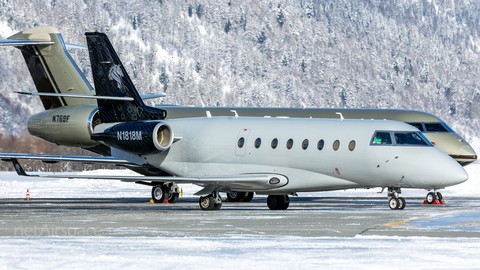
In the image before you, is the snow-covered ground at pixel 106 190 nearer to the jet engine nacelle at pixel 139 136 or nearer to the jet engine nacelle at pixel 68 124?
the jet engine nacelle at pixel 68 124

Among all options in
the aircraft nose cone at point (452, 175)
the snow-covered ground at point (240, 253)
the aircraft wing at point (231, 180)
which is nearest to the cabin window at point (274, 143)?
the aircraft wing at point (231, 180)

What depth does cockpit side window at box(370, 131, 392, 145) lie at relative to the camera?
69.0ft

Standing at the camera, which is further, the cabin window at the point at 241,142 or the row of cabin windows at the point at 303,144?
the cabin window at the point at 241,142

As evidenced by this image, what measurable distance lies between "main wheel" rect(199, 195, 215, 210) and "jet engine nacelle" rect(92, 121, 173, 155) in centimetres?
276

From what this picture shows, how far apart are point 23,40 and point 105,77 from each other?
25.4ft

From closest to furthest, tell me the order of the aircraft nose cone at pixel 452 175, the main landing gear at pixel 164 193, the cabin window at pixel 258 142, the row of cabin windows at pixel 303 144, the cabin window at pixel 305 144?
the aircraft nose cone at pixel 452 175, the row of cabin windows at pixel 303 144, the cabin window at pixel 305 144, the cabin window at pixel 258 142, the main landing gear at pixel 164 193

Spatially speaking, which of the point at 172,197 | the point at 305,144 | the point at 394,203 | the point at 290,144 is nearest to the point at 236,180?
the point at 290,144

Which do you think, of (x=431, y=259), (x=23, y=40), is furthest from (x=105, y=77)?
(x=431, y=259)

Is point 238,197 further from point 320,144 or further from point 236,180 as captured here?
point 320,144

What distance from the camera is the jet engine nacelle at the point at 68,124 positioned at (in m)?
28.7

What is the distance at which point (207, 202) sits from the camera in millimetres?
22219

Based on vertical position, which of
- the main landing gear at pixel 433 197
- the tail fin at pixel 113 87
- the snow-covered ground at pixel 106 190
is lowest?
the snow-covered ground at pixel 106 190

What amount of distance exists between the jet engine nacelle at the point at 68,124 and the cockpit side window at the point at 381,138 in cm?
1211

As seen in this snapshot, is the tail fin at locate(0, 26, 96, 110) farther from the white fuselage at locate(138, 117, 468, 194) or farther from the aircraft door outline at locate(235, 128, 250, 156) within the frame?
the aircraft door outline at locate(235, 128, 250, 156)
